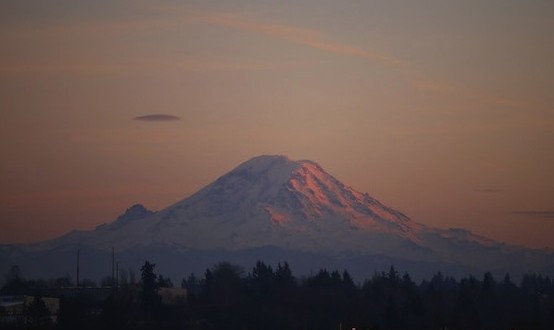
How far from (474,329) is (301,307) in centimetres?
1778

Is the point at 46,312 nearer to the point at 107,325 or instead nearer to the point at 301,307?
the point at 107,325

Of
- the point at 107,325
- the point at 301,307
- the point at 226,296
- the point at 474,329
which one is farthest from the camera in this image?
the point at 226,296

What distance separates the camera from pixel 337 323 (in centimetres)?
12362

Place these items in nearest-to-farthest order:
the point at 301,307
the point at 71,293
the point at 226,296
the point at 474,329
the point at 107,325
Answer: the point at 107,325, the point at 474,329, the point at 301,307, the point at 226,296, the point at 71,293

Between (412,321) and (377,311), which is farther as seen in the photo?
(377,311)

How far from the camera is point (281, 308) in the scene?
13225cm

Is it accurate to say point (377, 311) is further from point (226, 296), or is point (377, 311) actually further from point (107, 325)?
point (107, 325)

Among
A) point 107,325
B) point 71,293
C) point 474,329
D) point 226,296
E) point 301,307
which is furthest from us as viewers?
point 71,293

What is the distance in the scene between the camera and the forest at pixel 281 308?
115481mm

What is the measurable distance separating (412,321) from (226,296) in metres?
24.0

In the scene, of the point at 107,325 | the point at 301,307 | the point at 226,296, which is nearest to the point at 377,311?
the point at 301,307

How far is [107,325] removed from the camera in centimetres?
11094

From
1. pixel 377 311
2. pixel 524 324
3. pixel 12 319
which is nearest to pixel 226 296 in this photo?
pixel 377 311

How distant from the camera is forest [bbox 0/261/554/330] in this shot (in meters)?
115
